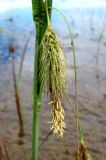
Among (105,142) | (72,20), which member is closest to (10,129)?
(105,142)

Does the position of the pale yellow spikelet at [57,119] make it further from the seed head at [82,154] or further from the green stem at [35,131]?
the green stem at [35,131]

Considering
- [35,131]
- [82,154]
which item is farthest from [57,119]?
[35,131]

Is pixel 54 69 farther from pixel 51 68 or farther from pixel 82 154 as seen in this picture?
pixel 82 154

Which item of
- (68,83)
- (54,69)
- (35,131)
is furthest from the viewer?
(68,83)

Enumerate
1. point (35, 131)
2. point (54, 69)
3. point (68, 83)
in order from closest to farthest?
point (54, 69)
point (35, 131)
point (68, 83)

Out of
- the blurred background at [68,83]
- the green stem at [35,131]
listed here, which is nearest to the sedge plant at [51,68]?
the green stem at [35,131]

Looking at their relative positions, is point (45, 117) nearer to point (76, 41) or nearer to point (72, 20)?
point (76, 41)

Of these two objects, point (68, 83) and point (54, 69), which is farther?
point (68, 83)

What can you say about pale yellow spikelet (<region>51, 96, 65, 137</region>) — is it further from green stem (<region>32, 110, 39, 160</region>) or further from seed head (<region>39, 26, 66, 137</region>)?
green stem (<region>32, 110, 39, 160</region>)

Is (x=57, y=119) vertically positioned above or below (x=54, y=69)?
below
